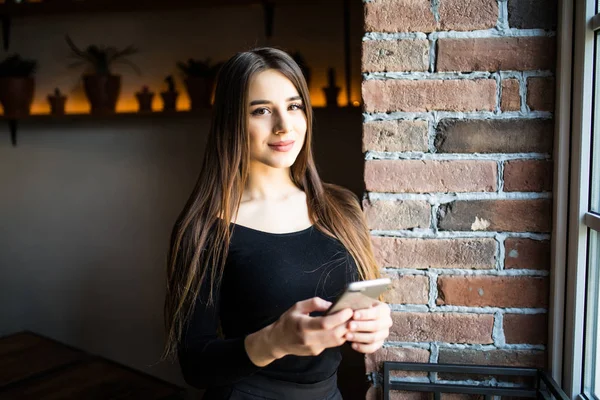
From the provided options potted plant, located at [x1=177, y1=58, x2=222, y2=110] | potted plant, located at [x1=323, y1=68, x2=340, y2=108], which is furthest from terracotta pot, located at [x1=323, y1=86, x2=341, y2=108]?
potted plant, located at [x1=177, y1=58, x2=222, y2=110]

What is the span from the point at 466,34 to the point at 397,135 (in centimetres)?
23

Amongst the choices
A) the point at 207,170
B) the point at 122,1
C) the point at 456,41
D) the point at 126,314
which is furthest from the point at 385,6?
the point at 126,314

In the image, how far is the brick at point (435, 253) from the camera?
3.65 ft

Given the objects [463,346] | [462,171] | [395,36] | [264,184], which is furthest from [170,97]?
[463,346]

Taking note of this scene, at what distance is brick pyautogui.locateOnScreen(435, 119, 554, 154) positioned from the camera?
108 cm

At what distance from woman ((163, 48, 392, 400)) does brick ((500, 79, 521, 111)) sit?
1.25ft

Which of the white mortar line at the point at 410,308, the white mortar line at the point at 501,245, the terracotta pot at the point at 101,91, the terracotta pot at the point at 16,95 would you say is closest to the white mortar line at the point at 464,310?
the white mortar line at the point at 410,308

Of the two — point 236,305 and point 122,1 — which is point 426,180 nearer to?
point 236,305

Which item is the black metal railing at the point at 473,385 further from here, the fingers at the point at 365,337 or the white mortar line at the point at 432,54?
the white mortar line at the point at 432,54

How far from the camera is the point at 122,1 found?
2.29 m

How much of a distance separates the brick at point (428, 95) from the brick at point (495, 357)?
1.63 feet

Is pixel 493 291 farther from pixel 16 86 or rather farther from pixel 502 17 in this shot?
pixel 16 86

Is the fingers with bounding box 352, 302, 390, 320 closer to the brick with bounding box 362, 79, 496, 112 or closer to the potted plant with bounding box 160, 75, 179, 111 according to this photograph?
the brick with bounding box 362, 79, 496, 112

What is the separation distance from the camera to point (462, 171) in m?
1.10
